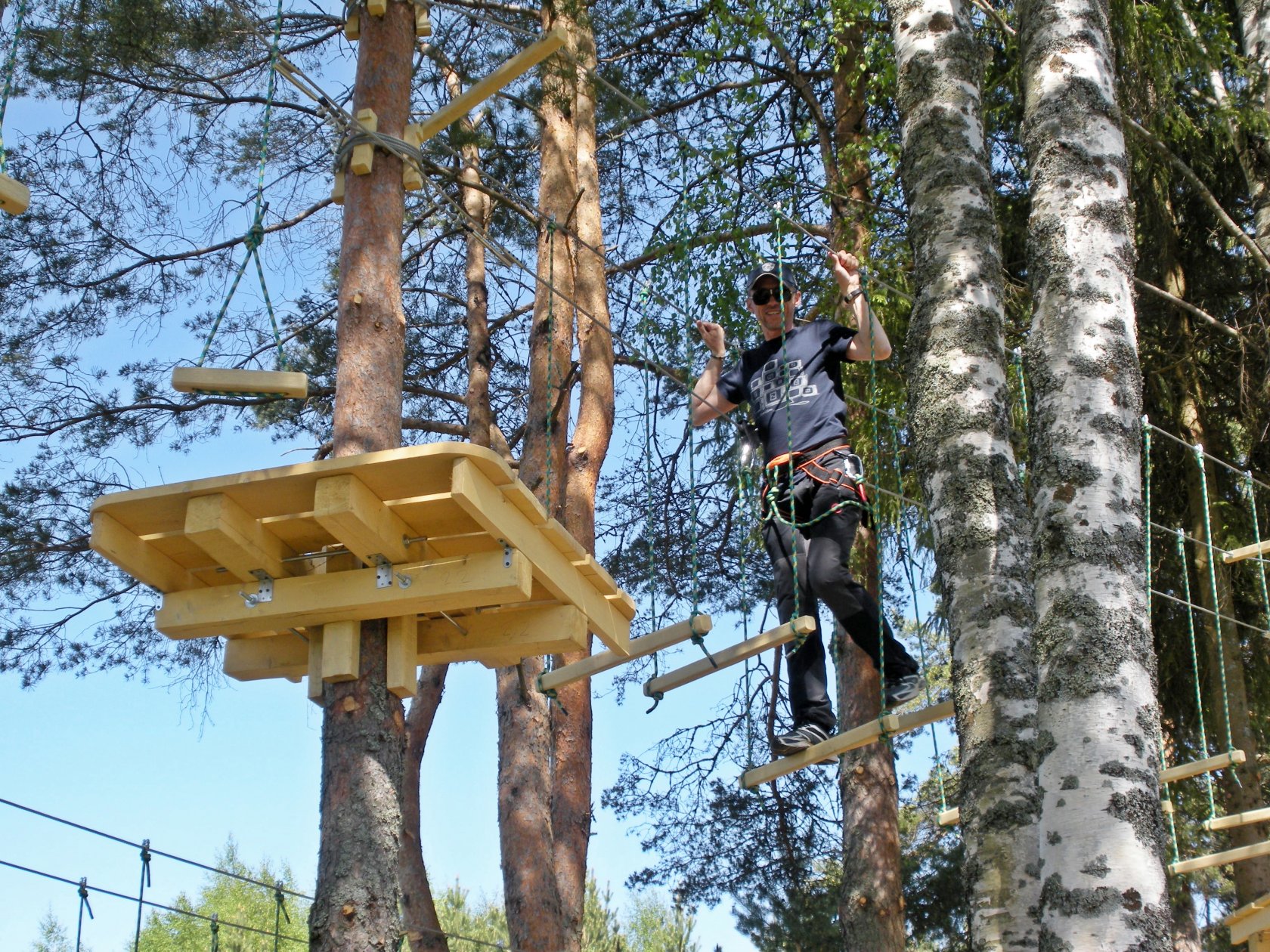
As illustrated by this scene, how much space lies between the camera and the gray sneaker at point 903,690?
4039 mm

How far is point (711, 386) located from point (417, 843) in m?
4.05

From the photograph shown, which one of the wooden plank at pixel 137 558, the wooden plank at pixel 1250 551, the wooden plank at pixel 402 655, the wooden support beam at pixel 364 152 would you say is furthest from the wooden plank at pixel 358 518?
the wooden plank at pixel 1250 551

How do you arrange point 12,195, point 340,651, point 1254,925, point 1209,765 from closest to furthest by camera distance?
point 12,195 < point 340,651 < point 1209,765 < point 1254,925

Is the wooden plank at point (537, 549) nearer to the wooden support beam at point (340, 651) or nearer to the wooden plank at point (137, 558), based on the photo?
the wooden support beam at point (340, 651)

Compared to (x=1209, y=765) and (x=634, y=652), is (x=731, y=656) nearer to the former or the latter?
(x=634, y=652)

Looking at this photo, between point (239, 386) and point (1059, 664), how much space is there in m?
2.03

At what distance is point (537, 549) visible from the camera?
140 inches

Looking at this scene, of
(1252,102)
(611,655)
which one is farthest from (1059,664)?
(1252,102)

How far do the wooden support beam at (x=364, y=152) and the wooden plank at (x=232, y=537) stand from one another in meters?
1.35

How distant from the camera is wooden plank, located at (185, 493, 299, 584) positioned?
3.26 metres

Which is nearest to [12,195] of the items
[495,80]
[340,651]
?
[340,651]

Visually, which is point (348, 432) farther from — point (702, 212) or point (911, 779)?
point (911, 779)

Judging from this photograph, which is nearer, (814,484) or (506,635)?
(506,635)

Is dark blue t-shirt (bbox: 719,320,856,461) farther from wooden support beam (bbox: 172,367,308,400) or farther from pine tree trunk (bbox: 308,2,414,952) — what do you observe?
wooden support beam (bbox: 172,367,308,400)
